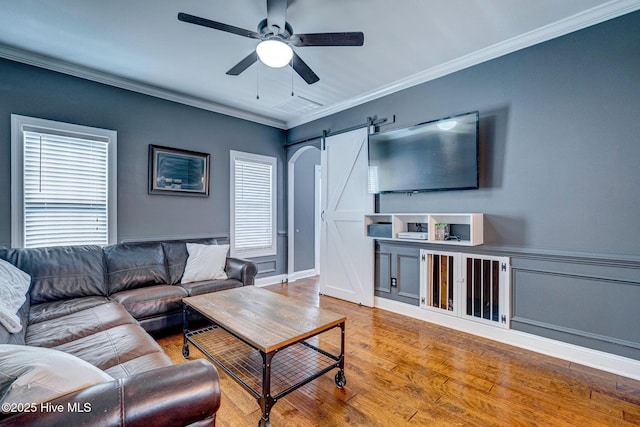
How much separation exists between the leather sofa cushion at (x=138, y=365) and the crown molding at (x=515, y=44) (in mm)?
3680

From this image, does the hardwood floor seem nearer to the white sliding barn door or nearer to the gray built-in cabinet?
the gray built-in cabinet

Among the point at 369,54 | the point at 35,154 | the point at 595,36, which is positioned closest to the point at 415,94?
the point at 369,54

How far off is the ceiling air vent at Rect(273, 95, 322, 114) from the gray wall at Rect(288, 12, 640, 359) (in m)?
2.02

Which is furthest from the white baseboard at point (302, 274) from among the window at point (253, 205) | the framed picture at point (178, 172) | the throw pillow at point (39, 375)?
the throw pillow at point (39, 375)

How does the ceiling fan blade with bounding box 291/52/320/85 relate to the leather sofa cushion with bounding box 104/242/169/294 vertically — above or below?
above

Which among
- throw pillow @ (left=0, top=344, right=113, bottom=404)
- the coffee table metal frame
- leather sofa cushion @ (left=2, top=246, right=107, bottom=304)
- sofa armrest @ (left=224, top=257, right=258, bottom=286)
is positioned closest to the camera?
throw pillow @ (left=0, top=344, right=113, bottom=404)

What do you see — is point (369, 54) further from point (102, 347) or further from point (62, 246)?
point (62, 246)

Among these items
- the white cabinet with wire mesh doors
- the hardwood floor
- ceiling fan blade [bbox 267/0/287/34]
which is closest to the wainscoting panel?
the white cabinet with wire mesh doors

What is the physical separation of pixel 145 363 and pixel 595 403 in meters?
2.84

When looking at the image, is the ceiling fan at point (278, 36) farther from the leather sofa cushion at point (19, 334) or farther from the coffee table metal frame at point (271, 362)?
the leather sofa cushion at point (19, 334)

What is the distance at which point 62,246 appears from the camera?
9.91 ft

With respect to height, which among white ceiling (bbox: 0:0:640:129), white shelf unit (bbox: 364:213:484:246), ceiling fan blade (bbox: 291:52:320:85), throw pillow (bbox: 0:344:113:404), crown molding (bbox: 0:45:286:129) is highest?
white ceiling (bbox: 0:0:640:129)

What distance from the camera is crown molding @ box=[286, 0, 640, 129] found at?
2.32 meters

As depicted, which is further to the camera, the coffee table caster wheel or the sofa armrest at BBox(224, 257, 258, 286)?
the sofa armrest at BBox(224, 257, 258, 286)
